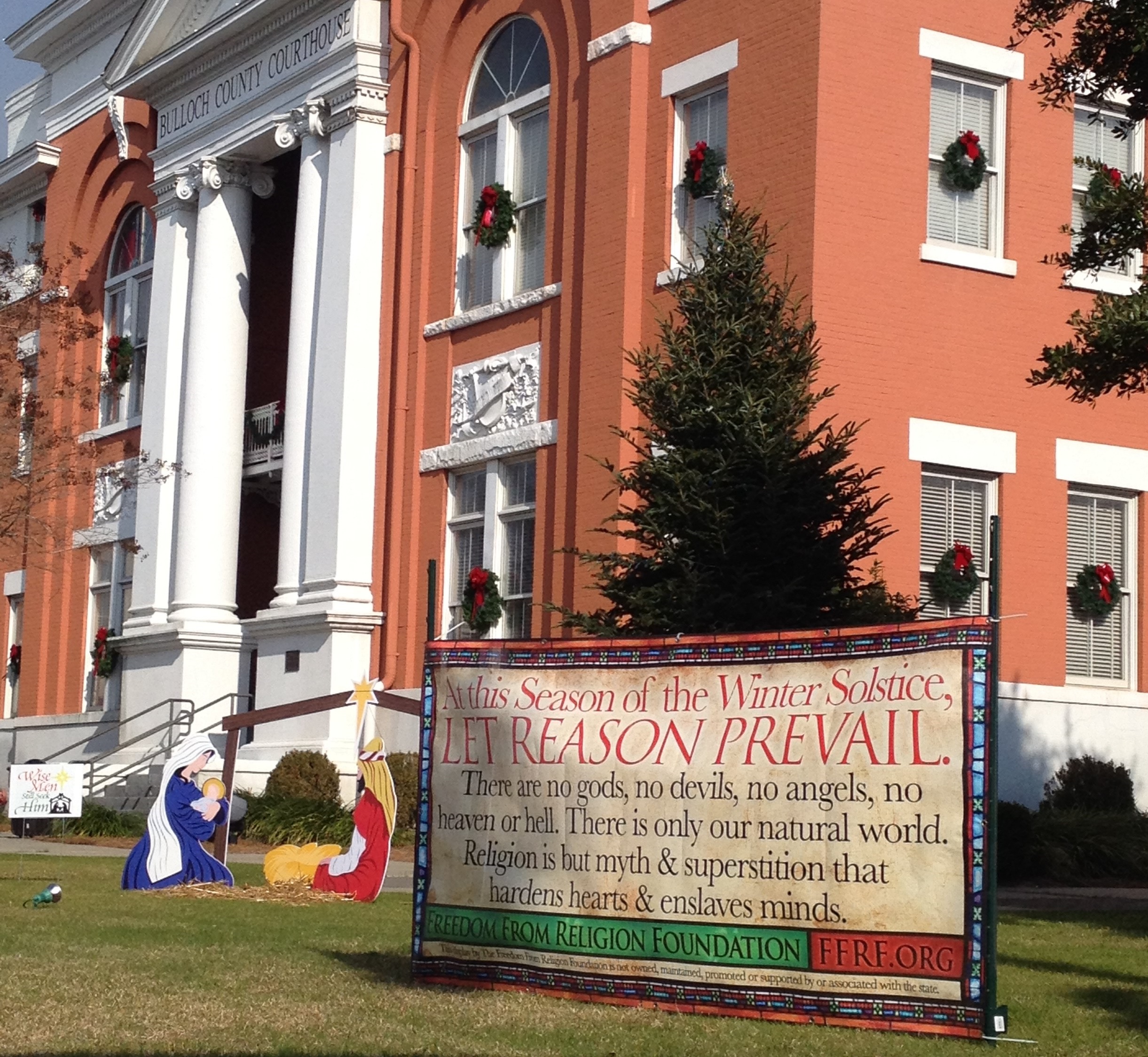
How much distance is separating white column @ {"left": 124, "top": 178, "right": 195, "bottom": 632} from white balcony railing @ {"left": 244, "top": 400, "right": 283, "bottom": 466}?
114cm

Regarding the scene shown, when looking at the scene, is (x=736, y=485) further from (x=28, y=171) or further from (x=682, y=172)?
(x=28, y=171)

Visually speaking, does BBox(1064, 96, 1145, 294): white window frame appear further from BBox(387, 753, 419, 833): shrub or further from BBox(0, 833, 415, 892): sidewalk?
BBox(387, 753, 419, 833): shrub

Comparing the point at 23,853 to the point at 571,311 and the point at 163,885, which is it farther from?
the point at 571,311

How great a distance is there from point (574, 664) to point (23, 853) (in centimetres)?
1361

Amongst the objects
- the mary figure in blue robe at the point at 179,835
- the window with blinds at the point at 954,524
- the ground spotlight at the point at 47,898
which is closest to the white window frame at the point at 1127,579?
the window with blinds at the point at 954,524

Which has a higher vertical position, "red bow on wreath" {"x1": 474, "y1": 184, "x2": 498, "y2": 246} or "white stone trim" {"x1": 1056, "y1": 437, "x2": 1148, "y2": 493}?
"red bow on wreath" {"x1": 474, "y1": 184, "x2": 498, "y2": 246}

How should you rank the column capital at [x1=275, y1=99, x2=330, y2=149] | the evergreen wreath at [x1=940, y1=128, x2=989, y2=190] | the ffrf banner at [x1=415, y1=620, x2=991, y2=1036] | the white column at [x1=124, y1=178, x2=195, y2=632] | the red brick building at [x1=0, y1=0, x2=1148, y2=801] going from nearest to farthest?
the ffrf banner at [x1=415, y1=620, x2=991, y2=1036]
the red brick building at [x1=0, y1=0, x2=1148, y2=801]
the evergreen wreath at [x1=940, y1=128, x2=989, y2=190]
the column capital at [x1=275, y1=99, x2=330, y2=149]
the white column at [x1=124, y1=178, x2=195, y2=632]

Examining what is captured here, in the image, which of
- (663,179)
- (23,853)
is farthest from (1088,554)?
(23,853)

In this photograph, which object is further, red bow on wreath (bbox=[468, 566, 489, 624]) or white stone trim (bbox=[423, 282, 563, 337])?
red bow on wreath (bbox=[468, 566, 489, 624])

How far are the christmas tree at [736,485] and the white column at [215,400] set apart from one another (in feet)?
43.3

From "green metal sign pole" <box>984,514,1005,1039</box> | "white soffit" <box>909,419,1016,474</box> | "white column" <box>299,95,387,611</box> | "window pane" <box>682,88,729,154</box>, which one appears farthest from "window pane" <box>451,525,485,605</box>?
"green metal sign pole" <box>984,514,1005,1039</box>

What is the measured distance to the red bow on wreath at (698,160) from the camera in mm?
21969

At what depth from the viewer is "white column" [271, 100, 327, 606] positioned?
90.6 feet

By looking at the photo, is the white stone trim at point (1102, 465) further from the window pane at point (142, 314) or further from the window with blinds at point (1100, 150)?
the window pane at point (142, 314)
